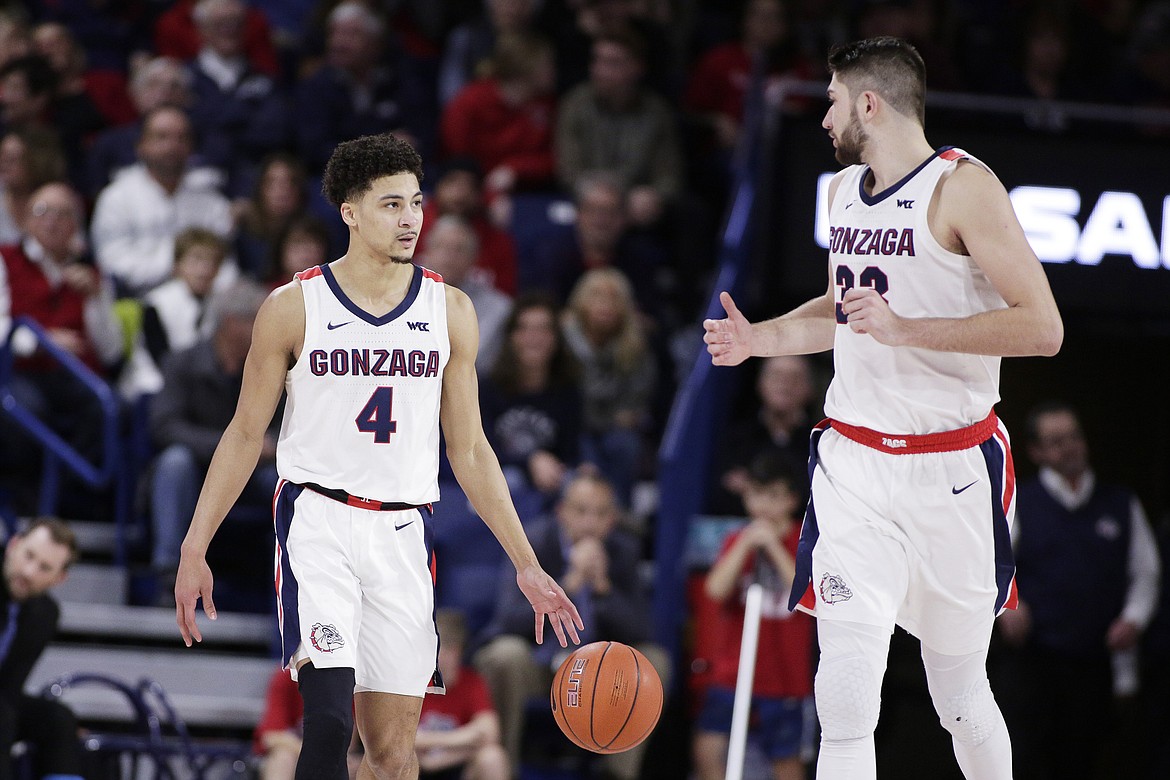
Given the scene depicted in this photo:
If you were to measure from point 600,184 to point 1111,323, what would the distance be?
323 cm

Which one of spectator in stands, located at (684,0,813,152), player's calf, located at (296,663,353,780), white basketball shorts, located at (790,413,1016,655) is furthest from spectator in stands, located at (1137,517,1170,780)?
player's calf, located at (296,663,353,780)

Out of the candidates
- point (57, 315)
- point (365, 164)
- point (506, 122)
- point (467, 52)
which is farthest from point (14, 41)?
point (365, 164)

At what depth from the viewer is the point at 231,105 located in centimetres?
1087

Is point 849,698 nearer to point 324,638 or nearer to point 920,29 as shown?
point 324,638

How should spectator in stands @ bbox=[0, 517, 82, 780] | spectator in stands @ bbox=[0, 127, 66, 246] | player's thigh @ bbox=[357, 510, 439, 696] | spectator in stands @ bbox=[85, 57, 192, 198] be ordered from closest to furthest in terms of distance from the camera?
player's thigh @ bbox=[357, 510, 439, 696] < spectator in stands @ bbox=[0, 517, 82, 780] < spectator in stands @ bbox=[0, 127, 66, 246] < spectator in stands @ bbox=[85, 57, 192, 198]

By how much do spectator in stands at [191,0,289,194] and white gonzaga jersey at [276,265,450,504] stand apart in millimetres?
6079

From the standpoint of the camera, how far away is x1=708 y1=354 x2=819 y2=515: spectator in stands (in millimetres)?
8977

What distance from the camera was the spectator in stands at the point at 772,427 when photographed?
29.5 feet

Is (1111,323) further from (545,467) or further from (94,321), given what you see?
(94,321)

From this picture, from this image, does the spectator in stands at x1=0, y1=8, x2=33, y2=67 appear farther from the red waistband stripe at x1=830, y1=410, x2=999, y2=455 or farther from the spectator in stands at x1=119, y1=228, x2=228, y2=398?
the red waistband stripe at x1=830, y1=410, x2=999, y2=455

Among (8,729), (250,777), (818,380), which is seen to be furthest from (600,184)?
(8,729)

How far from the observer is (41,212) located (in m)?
9.20

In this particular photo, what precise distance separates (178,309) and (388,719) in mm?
5132

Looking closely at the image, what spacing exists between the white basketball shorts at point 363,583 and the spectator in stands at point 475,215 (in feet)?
16.7
